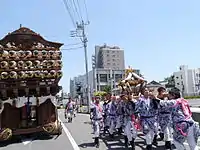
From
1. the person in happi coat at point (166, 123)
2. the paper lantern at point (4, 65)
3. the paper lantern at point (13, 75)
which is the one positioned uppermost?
the paper lantern at point (4, 65)

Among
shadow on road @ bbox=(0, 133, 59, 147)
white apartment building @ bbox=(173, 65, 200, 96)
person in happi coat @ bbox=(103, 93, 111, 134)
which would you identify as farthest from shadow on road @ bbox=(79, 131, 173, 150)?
white apartment building @ bbox=(173, 65, 200, 96)

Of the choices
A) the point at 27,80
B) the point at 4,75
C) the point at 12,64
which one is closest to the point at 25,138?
the point at 27,80

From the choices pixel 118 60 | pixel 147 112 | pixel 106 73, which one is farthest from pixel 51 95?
pixel 118 60

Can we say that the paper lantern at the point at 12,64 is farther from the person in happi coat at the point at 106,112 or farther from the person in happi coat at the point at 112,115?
the person in happi coat at the point at 112,115

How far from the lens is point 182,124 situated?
20.9 ft

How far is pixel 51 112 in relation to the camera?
47.9ft

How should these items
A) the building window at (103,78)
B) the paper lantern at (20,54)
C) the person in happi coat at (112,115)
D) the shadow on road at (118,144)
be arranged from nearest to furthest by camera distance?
the shadow on road at (118,144) → the person in happi coat at (112,115) → the paper lantern at (20,54) → the building window at (103,78)

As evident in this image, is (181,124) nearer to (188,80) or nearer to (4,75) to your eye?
(4,75)

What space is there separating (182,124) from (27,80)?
27.2 feet

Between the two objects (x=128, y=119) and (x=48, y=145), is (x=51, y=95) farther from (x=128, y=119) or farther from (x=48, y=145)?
(x=128, y=119)

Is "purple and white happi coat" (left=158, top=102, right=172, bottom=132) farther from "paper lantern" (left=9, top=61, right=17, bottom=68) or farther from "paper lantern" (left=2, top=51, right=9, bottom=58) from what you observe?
"paper lantern" (left=2, top=51, right=9, bottom=58)

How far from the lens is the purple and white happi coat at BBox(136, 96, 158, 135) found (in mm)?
8570

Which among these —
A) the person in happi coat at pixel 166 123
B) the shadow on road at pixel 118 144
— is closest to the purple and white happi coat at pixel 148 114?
the person in happi coat at pixel 166 123

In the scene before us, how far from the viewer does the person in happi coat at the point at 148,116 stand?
28.0 feet
